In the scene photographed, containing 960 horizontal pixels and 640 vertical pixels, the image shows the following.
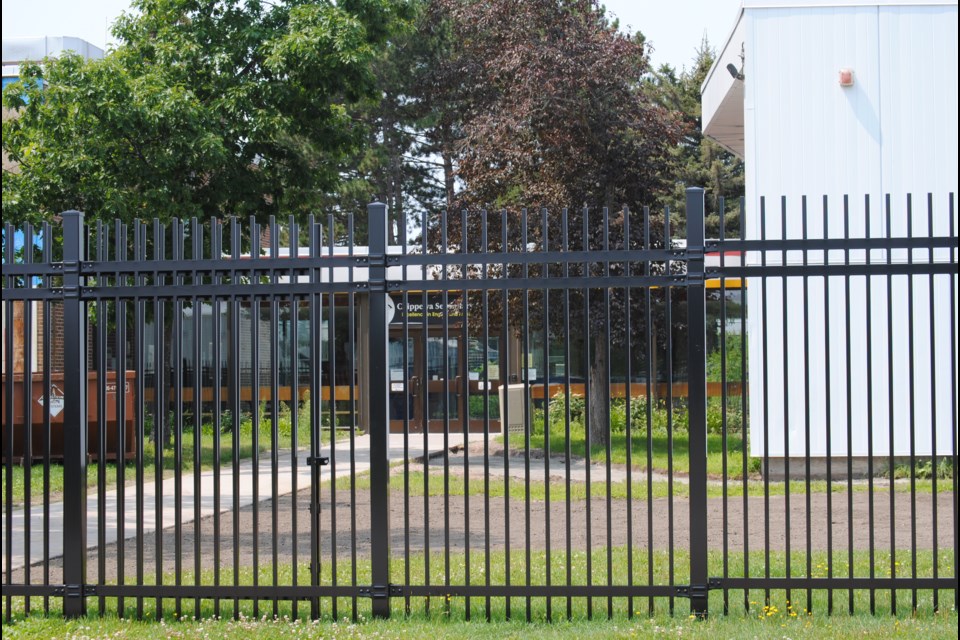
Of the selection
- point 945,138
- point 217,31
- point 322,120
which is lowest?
point 945,138

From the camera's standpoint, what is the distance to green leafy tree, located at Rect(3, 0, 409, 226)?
49.5 feet

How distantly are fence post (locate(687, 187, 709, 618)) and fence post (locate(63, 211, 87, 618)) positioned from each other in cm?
332

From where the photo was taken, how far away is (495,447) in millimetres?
18156

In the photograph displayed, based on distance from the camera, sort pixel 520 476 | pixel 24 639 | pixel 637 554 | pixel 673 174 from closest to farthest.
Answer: pixel 24 639 → pixel 637 554 → pixel 520 476 → pixel 673 174

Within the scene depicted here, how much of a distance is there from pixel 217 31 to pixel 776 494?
10.7m

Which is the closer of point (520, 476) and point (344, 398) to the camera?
point (520, 476)

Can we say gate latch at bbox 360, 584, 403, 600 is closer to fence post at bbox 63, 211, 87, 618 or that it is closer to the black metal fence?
the black metal fence

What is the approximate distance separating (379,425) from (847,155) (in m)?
8.45

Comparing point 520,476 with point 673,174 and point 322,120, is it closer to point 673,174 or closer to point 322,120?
point 322,120

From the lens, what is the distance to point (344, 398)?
20234mm

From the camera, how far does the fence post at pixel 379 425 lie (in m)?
5.78

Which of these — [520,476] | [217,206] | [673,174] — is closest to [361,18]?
[217,206]

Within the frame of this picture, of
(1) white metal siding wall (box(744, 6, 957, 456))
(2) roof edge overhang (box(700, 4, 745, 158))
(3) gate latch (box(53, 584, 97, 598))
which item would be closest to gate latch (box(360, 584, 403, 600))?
(3) gate latch (box(53, 584, 97, 598))

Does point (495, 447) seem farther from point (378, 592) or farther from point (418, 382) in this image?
point (378, 592)
